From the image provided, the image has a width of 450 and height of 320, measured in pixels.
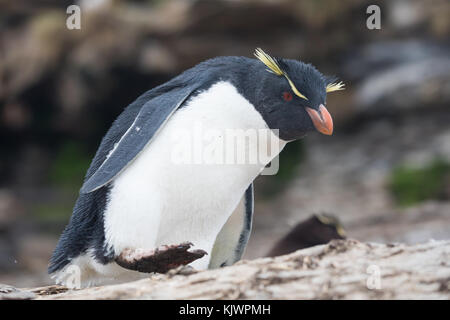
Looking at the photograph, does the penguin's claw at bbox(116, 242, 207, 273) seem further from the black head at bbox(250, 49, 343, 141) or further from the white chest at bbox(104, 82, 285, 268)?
the black head at bbox(250, 49, 343, 141)

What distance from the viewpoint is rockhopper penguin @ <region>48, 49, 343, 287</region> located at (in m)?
1.92

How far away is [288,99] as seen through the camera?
1.99 metres

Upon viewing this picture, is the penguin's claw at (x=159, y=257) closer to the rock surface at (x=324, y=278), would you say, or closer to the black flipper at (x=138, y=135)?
the rock surface at (x=324, y=278)

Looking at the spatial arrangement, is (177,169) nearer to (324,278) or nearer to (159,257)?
(159,257)

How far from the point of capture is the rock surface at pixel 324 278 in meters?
1.62

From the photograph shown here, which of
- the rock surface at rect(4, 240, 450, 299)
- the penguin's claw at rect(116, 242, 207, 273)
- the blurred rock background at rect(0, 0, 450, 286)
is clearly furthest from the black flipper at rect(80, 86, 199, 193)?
the blurred rock background at rect(0, 0, 450, 286)

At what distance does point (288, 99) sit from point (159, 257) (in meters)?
0.67

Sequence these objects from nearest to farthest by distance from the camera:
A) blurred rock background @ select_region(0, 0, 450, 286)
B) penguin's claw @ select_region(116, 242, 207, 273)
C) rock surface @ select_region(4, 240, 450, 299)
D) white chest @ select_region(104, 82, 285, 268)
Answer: rock surface @ select_region(4, 240, 450, 299) → penguin's claw @ select_region(116, 242, 207, 273) → white chest @ select_region(104, 82, 285, 268) → blurred rock background @ select_region(0, 0, 450, 286)

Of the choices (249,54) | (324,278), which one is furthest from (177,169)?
(249,54)

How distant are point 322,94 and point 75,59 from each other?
4.73 metres

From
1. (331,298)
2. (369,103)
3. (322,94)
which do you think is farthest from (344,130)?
(331,298)

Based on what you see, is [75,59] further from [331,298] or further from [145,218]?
[331,298]

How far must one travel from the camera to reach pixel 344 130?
7082mm

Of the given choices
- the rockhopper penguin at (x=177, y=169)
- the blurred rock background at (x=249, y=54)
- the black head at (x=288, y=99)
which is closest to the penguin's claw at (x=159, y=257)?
the rockhopper penguin at (x=177, y=169)
